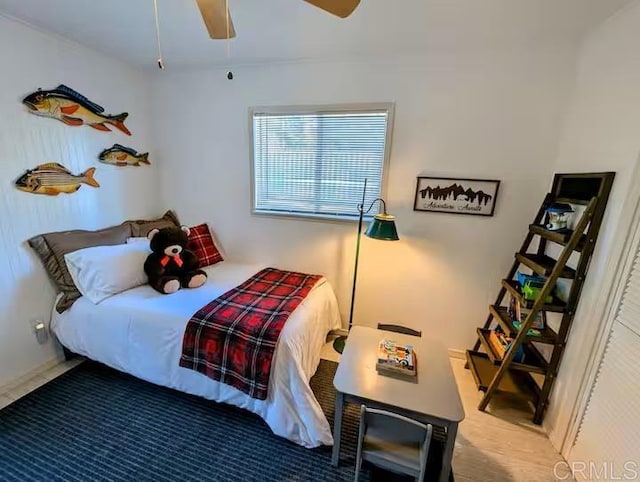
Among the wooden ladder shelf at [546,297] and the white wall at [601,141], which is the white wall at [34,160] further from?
the white wall at [601,141]

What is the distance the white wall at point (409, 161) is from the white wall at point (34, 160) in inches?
23.0

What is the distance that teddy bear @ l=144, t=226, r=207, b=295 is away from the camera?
205cm

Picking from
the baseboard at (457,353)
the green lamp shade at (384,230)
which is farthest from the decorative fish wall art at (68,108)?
the baseboard at (457,353)

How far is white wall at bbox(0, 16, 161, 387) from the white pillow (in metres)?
0.30

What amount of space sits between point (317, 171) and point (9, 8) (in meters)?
2.09

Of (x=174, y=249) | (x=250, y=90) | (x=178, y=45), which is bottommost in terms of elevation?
(x=174, y=249)

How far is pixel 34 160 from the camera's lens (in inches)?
74.3

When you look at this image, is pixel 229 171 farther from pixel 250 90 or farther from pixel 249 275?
pixel 249 275

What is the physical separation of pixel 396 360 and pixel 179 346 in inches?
50.2

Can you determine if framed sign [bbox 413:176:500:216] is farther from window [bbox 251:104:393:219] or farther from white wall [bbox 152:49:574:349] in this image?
window [bbox 251:104:393:219]

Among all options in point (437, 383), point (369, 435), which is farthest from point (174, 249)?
point (437, 383)

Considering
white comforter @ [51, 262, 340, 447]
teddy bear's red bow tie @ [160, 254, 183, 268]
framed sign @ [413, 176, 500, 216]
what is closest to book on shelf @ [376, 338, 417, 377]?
white comforter @ [51, 262, 340, 447]

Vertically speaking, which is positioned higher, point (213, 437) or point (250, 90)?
point (250, 90)

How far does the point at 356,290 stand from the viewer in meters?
2.54
